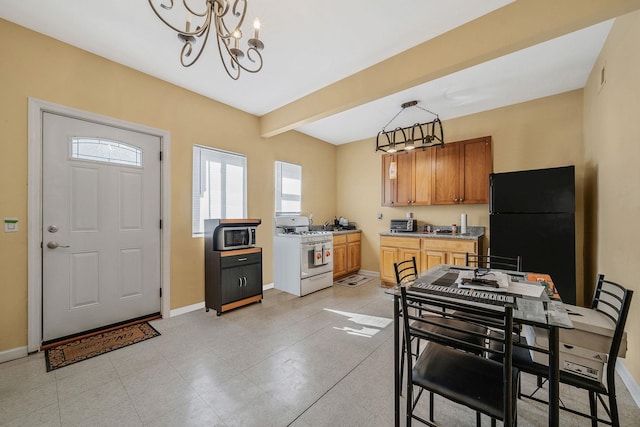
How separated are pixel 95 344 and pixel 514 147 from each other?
226 inches

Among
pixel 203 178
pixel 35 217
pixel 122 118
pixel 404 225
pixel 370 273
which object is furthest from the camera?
pixel 370 273

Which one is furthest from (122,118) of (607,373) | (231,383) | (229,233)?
(607,373)

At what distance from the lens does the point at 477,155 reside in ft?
13.6

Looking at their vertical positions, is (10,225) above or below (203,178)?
below

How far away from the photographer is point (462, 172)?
4250 mm

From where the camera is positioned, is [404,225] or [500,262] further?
[404,225]

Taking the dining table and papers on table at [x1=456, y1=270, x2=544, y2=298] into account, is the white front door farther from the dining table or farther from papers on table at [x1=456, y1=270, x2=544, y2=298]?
papers on table at [x1=456, y1=270, x2=544, y2=298]

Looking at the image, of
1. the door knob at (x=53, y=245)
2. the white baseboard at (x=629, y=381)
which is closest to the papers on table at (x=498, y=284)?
the white baseboard at (x=629, y=381)

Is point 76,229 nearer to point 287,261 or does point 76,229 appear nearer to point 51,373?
point 51,373

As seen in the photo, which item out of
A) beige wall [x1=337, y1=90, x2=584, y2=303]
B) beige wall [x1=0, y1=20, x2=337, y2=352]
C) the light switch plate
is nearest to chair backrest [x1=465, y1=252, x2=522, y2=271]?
beige wall [x1=337, y1=90, x2=584, y2=303]

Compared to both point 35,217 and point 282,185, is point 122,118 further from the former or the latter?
point 282,185

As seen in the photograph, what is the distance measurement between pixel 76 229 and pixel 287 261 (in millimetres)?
2610

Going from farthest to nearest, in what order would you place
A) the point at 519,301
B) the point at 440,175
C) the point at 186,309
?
the point at 440,175
the point at 186,309
the point at 519,301

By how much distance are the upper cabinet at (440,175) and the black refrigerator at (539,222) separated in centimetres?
76
